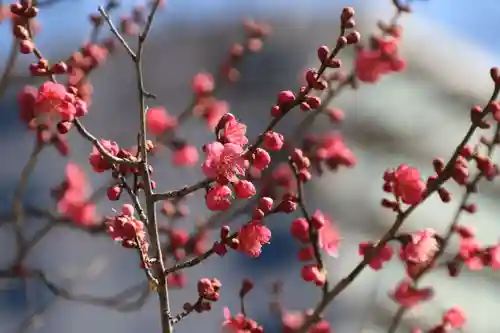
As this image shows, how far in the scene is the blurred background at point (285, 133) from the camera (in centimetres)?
349

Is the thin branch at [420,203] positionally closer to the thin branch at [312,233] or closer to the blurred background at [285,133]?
the thin branch at [312,233]

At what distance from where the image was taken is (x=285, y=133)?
3.45m

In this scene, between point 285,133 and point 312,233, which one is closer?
point 312,233

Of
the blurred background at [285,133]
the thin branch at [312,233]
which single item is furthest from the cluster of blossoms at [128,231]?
the blurred background at [285,133]

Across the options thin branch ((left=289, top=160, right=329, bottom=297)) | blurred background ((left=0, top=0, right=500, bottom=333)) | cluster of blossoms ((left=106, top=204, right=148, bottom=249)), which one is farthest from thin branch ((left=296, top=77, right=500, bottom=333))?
blurred background ((left=0, top=0, right=500, bottom=333))

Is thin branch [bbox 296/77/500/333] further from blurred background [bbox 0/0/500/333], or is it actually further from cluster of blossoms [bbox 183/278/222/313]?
blurred background [bbox 0/0/500/333]

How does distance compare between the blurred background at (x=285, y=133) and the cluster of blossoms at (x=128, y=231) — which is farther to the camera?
the blurred background at (x=285, y=133)

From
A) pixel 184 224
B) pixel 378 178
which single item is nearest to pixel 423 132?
pixel 378 178

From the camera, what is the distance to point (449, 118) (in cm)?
461

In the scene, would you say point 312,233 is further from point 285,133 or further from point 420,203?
point 285,133

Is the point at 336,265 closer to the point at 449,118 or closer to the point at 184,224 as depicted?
the point at 184,224

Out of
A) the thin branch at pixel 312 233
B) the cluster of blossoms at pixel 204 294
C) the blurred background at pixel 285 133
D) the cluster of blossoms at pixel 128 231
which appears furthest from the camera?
the blurred background at pixel 285 133

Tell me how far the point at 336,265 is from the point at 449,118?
64.2 inches

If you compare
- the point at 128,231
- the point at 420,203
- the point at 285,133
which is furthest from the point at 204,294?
the point at 285,133
